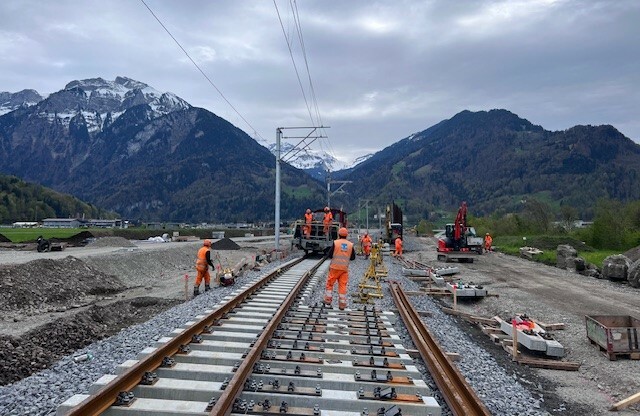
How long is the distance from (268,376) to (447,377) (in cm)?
197

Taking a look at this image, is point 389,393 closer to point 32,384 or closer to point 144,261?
point 32,384

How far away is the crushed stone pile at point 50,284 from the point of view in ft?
42.0

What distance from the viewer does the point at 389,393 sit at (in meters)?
4.56

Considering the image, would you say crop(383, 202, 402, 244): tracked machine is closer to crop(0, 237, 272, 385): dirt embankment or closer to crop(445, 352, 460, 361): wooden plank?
crop(0, 237, 272, 385): dirt embankment

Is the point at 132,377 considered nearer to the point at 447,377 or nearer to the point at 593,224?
the point at 447,377

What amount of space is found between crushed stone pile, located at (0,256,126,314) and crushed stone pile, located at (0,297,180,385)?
2.60 m

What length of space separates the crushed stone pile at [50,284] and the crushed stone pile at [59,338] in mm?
2596

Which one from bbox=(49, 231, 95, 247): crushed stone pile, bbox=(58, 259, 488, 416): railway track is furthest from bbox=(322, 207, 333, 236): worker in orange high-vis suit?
bbox=(49, 231, 95, 247): crushed stone pile

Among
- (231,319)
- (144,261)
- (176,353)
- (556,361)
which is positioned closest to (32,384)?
(176,353)

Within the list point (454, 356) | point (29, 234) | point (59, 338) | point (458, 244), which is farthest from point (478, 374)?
point (29, 234)

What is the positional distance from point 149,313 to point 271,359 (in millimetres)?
7698

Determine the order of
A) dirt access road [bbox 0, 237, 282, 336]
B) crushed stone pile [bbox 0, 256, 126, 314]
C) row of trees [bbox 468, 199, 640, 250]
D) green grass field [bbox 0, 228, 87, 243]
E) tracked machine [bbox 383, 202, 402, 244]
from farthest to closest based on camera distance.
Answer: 1. green grass field [bbox 0, 228, 87, 243]
2. tracked machine [bbox 383, 202, 402, 244]
3. row of trees [bbox 468, 199, 640, 250]
4. crushed stone pile [bbox 0, 256, 126, 314]
5. dirt access road [bbox 0, 237, 282, 336]

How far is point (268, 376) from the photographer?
494 centimetres

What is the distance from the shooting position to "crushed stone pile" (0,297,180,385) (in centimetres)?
669
